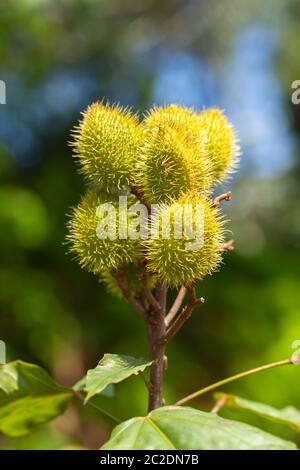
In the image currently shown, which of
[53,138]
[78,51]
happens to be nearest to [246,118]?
[78,51]

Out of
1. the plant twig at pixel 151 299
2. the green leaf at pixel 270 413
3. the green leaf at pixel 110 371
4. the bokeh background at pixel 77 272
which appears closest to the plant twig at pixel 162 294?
the plant twig at pixel 151 299

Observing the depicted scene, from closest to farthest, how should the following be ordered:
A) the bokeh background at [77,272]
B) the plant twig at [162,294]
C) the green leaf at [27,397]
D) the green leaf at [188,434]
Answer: the green leaf at [188,434] → the plant twig at [162,294] → the green leaf at [27,397] → the bokeh background at [77,272]

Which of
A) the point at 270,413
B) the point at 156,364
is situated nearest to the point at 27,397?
the point at 156,364

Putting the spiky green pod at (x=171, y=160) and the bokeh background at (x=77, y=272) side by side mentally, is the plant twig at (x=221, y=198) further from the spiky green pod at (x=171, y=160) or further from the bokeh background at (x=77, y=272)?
the bokeh background at (x=77, y=272)

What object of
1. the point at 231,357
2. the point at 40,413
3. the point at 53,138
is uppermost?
the point at 53,138

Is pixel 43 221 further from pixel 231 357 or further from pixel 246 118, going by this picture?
pixel 246 118

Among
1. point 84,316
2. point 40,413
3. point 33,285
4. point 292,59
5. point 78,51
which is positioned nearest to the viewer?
point 40,413

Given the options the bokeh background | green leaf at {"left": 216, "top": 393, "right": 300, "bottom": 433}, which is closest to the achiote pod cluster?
green leaf at {"left": 216, "top": 393, "right": 300, "bottom": 433}
